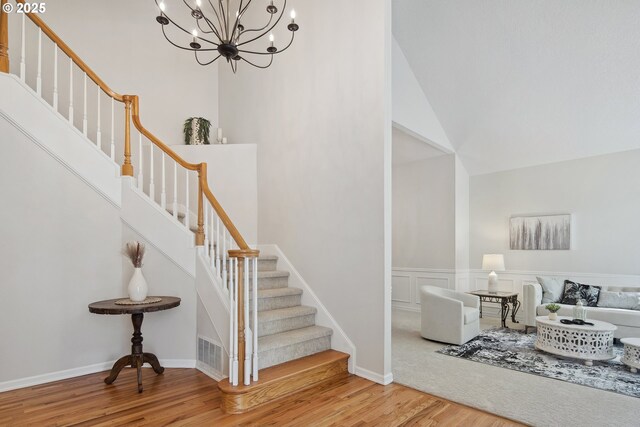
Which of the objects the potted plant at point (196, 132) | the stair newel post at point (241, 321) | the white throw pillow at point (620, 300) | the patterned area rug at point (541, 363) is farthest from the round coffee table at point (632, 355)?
the potted plant at point (196, 132)

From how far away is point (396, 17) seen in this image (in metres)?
5.25

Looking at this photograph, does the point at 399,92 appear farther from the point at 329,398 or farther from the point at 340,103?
the point at 329,398

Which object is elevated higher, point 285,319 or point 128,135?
point 128,135

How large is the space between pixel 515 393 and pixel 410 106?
13.6 ft

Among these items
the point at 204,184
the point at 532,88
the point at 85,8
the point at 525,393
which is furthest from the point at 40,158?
the point at 532,88

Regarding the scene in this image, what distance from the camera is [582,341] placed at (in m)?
4.03

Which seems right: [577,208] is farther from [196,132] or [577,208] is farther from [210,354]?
[196,132]

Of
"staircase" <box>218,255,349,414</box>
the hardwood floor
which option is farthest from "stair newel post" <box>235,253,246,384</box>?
the hardwood floor

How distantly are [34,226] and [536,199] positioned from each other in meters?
6.94

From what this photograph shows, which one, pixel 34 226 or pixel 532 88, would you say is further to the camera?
pixel 532 88

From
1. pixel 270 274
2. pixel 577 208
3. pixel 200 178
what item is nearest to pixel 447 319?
pixel 270 274

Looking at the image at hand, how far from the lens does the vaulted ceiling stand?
434 centimetres

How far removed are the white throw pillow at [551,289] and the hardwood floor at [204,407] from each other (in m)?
3.39

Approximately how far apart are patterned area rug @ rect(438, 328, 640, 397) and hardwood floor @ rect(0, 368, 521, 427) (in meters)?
1.32
